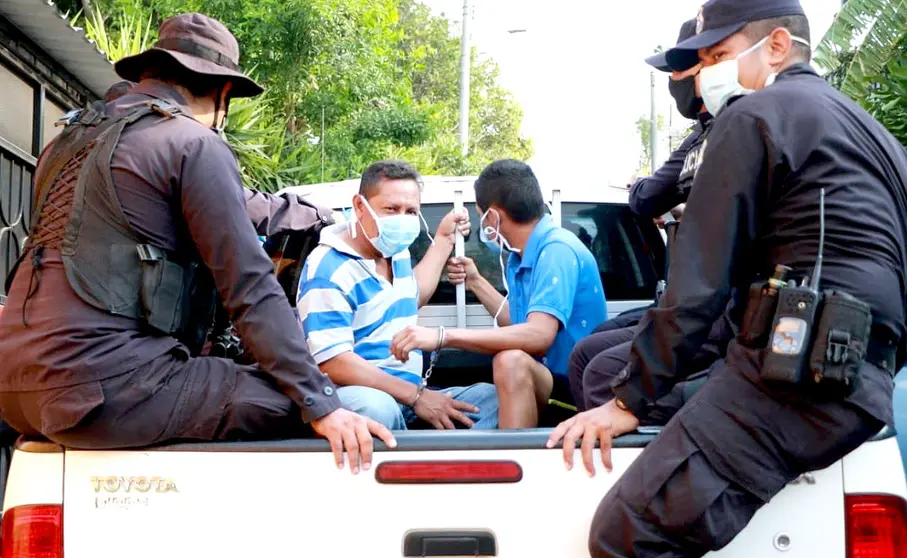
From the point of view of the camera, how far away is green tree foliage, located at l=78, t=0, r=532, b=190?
12.3 meters

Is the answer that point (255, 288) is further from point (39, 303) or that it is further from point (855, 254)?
point (855, 254)

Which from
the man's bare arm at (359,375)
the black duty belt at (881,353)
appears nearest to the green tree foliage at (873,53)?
the man's bare arm at (359,375)

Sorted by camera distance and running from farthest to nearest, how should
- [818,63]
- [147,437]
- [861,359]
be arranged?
1. [818,63]
2. [147,437]
3. [861,359]

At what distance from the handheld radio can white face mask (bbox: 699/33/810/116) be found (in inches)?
28.8

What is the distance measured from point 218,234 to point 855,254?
1.61 m

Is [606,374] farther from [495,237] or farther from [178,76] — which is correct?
[178,76]

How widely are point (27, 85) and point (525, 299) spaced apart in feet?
20.4

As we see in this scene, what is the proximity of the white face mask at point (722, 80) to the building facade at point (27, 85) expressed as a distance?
218 inches

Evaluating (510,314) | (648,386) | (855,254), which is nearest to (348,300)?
(510,314)

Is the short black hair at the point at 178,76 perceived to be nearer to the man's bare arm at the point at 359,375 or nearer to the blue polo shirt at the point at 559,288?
the man's bare arm at the point at 359,375

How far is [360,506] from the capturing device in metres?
2.54

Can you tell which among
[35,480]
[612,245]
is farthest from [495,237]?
[35,480]

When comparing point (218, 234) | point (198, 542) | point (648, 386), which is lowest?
point (198, 542)

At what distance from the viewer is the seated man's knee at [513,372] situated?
3500 millimetres
